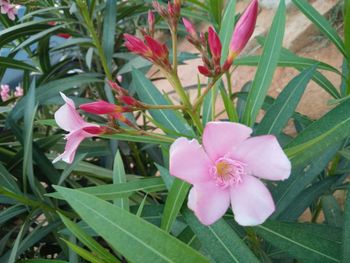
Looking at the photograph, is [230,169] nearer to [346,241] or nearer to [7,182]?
[346,241]

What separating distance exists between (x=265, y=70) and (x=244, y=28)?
16 cm

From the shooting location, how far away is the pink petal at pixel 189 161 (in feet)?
1.76

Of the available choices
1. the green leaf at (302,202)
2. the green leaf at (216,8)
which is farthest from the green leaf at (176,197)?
the green leaf at (216,8)

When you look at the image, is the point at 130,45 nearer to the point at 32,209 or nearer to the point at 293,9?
the point at 32,209

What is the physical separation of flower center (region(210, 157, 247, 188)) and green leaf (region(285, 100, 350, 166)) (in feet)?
0.27

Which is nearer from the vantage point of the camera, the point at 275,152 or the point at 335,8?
the point at 275,152

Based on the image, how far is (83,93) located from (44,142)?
1.85ft

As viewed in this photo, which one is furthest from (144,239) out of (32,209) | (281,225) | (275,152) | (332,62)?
(332,62)

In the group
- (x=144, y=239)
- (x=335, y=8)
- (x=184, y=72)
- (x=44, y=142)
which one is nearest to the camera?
(x=144, y=239)

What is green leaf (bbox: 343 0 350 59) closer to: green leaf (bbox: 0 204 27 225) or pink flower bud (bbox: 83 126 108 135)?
pink flower bud (bbox: 83 126 108 135)

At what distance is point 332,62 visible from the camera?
318 centimetres

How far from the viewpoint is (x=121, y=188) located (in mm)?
789

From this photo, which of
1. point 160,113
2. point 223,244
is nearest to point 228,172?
point 223,244

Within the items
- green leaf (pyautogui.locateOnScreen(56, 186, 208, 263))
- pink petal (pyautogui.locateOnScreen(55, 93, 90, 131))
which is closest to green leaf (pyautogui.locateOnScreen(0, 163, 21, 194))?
pink petal (pyautogui.locateOnScreen(55, 93, 90, 131))
